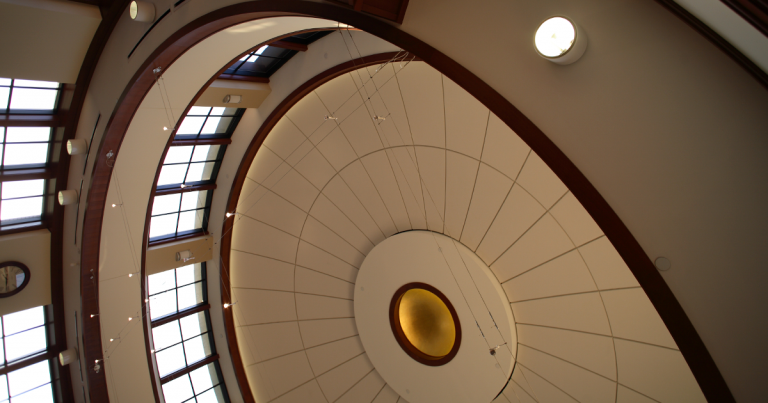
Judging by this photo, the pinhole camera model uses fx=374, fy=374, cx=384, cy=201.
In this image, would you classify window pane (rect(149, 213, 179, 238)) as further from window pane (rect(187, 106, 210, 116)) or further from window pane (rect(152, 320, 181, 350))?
window pane (rect(187, 106, 210, 116))

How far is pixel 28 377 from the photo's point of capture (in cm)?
1394

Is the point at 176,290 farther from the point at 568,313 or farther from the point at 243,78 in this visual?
the point at 568,313

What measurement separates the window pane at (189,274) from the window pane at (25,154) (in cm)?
661

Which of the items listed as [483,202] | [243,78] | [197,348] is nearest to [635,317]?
[483,202]

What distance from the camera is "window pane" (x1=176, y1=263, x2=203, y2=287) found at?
55.7 ft

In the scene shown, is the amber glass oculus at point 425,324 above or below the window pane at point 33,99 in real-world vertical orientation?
below

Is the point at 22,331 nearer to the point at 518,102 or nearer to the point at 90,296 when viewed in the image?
the point at 90,296

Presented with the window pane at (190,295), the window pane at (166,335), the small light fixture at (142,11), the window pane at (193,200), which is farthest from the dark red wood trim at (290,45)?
the window pane at (166,335)

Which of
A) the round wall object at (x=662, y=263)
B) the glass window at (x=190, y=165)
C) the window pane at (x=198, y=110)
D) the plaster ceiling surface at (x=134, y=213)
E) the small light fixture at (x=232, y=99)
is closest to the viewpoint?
the round wall object at (x=662, y=263)

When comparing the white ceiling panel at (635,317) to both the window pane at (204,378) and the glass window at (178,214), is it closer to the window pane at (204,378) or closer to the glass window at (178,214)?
the glass window at (178,214)

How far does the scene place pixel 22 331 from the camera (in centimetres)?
1374

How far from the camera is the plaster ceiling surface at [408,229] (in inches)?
331

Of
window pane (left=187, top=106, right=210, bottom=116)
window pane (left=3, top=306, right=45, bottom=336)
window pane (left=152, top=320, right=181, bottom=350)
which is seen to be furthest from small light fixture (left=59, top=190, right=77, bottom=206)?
window pane (left=152, top=320, right=181, bottom=350)

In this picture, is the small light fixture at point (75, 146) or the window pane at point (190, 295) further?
the window pane at point (190, 295)
